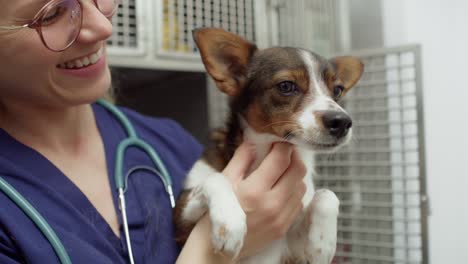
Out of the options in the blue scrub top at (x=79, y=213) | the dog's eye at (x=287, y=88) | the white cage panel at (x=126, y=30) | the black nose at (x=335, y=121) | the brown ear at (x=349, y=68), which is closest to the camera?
the blue scrub top at (x=79, y=213)

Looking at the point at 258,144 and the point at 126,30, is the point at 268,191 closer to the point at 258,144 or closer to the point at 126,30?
the point at 258,144

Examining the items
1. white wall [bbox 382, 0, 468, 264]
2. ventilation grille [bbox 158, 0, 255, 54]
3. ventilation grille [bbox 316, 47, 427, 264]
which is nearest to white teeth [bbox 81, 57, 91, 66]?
ventilation grille [bbox 158, 0, 255, 54]

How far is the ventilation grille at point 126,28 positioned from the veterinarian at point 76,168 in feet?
1.19

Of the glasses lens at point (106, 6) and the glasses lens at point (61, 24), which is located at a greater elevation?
the glasses lens at point (106, 6)

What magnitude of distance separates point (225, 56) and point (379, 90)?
69 centimetres

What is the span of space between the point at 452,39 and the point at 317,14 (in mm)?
529

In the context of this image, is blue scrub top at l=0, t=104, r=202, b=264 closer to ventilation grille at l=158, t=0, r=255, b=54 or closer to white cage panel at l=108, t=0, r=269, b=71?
white cage panel at l=108, t=0, r=269, b=71

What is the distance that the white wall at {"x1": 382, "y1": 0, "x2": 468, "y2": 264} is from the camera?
1607 mm

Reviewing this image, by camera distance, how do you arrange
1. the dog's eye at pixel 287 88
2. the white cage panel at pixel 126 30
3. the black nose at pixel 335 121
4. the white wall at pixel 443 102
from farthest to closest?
the white wall at pixel 443 102 < the white cage panel at pixel 126 30 < the dog's eye at pixel 287 88 < the black nose at pixel 335 121

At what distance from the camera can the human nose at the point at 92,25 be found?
2.99 ft

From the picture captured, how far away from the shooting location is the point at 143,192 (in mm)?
1087

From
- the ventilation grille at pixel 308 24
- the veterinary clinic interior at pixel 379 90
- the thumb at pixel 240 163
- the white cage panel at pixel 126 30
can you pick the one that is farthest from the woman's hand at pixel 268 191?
the ventilation grille at pixel 308 24

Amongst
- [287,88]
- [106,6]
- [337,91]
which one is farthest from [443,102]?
[106,6]

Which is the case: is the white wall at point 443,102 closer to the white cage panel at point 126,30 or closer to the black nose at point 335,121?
the black nose at point 335,121
